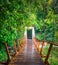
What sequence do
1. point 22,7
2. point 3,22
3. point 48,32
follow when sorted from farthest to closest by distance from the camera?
point 48,32, point 22,7, point 3,22

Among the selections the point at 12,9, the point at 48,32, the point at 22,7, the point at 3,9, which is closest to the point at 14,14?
A: the point at 12,9

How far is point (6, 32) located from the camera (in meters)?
7.73

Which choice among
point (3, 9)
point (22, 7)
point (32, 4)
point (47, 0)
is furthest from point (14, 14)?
point (47, 0)

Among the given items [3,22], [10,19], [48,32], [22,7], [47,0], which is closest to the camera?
[3,22]

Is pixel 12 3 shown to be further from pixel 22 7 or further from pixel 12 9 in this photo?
pixel 22 7

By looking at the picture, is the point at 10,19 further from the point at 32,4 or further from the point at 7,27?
the point at 32,4

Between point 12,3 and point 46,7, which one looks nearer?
point 12,3

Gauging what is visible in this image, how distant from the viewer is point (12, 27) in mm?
8242

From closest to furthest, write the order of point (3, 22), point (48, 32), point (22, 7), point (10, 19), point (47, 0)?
1. point (3, 22)
2. point (10, 19)
3. point (22, 7)
4. point (47, 0)
5. point (48, 32)

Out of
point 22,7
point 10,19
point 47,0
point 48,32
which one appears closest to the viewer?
point 10,19

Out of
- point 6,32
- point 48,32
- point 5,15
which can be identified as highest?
point 5,15

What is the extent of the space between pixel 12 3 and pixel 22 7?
85.3 inches

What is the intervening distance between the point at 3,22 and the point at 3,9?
1.53 feet

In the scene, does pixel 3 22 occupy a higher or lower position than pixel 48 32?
higher
